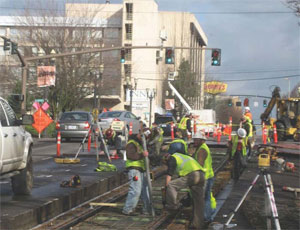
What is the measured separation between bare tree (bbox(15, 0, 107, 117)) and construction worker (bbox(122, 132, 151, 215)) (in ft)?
142

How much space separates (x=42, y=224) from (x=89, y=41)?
48.8 meters

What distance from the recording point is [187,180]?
38.6 feet

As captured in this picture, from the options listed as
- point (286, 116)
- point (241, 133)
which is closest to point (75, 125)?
point (286, 116)

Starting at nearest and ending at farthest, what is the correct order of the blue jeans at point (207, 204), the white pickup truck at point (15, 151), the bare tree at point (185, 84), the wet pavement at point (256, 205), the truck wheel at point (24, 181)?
1. the white pickup truck at point (15, 151)
2. the wet pavement at point (256, 205)
3. the blue jeans at point (207, 204)
4. the truck wheel at point (24, 181)
5. the bare tree at point (185, 84)

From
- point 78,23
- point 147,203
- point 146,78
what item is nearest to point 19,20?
point 78,23

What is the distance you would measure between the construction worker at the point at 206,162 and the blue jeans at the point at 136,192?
4.43ft

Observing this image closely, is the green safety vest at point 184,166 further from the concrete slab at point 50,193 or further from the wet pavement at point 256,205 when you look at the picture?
the concrete slab at point 50,193

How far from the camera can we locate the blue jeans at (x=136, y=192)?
43.7ft

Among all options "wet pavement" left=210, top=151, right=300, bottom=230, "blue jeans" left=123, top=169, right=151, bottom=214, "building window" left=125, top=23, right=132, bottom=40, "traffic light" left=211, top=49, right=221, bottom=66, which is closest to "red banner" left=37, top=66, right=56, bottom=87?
"traffic light" left=211, top=49, right=221, bottom=66

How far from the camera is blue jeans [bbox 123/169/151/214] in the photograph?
13.3 metres

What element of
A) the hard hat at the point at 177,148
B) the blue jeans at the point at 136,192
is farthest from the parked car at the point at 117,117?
the hard hat at the point at 177,148

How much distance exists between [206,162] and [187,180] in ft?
2.90

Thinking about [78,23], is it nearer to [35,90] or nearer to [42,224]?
[35,90]

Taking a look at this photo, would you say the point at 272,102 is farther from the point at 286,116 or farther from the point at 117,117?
the point at 117,117
